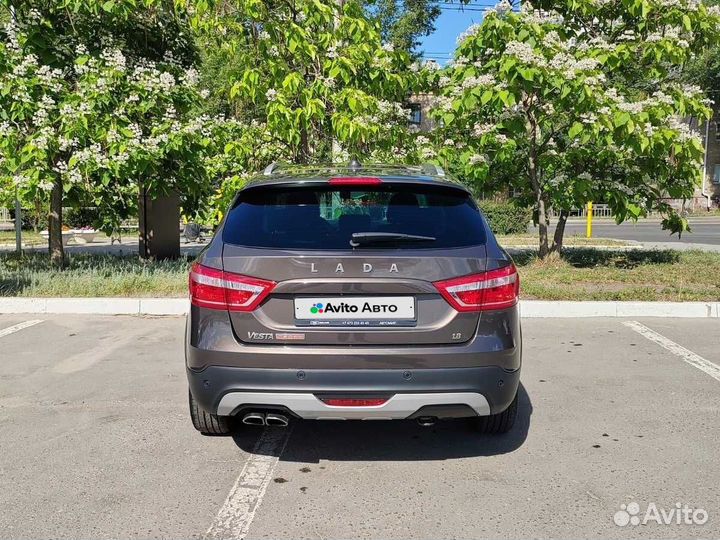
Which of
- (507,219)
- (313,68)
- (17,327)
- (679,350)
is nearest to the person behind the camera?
(679,350)

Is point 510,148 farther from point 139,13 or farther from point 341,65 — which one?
point 139,13

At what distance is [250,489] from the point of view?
3.30 metres

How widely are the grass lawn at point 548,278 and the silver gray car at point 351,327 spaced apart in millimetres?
5383

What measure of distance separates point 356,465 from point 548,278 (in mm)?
6886

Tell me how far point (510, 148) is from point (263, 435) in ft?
23.4

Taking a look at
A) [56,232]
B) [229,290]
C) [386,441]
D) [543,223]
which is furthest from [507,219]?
[229,290]

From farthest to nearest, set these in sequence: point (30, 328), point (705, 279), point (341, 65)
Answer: point (705, 279)
point (341, 65)
point (30, 328)

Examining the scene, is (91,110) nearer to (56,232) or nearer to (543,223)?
(56,232)

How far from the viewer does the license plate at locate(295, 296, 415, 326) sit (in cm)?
320

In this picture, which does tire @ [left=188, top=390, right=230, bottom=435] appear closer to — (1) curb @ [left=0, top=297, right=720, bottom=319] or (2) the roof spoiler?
(2) the roof spoiler

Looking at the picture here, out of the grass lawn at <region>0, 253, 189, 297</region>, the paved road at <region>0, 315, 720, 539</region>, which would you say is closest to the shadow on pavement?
the paved road at <region>0, 315, 720, 539</region>

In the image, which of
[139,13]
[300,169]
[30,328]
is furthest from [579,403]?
[139,13]

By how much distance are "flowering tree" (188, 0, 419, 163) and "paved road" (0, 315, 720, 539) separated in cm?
448

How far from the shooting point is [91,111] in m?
8.85
